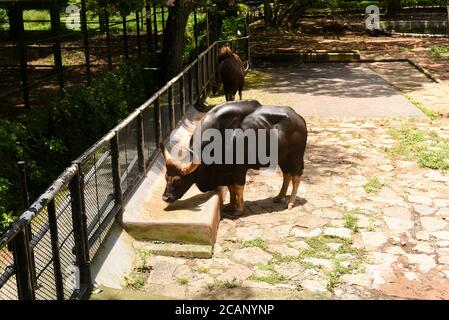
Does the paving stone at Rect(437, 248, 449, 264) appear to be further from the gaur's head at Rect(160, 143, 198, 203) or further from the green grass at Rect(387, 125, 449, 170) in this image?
the green grass at Rect(387, 125, 449, 170)

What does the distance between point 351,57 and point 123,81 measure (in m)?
12.5

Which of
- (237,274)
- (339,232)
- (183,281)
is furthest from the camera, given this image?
(339,232)

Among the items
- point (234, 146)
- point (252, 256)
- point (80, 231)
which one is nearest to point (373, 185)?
point (234, 146)

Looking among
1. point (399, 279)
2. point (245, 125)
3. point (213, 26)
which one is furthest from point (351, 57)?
point (399, 279)

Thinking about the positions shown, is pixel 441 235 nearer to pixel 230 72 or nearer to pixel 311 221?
pixel 311 221

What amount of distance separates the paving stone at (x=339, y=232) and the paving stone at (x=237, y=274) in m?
1.44

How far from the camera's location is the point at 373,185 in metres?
9.32

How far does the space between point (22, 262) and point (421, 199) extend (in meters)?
6.32

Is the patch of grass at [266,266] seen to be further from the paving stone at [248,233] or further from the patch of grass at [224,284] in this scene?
the paving stone at [248,233]

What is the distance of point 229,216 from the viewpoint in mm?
8180

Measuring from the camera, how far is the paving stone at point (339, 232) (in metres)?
7.52

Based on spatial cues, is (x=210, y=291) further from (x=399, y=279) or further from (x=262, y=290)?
(x=399, y=279)

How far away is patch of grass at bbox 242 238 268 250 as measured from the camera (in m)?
7.24

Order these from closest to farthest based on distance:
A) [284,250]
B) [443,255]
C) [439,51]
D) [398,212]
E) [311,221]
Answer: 1. [443,255]
2. [284,250]
3. [311,221]
4. [398,212]
5. [439,51]
